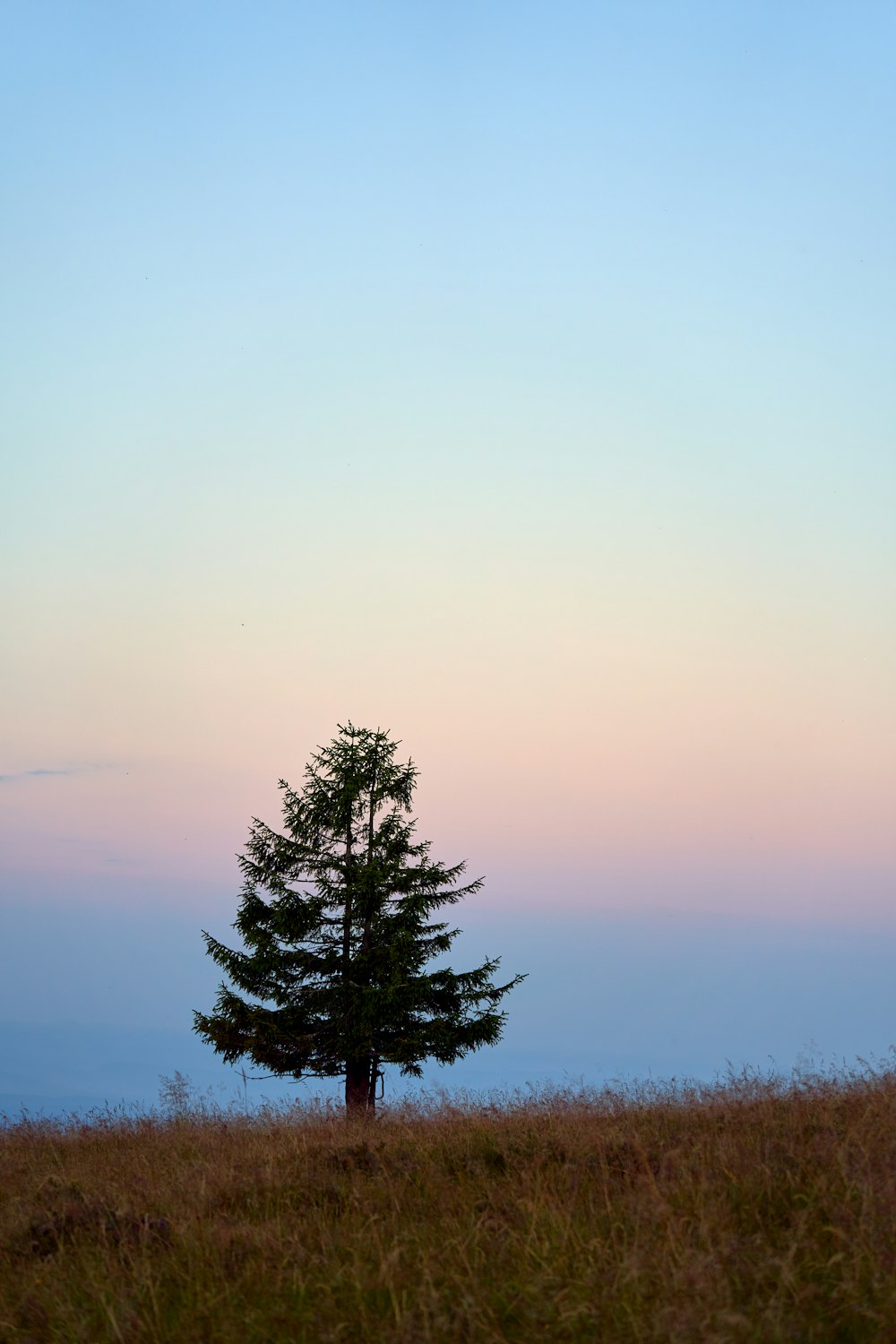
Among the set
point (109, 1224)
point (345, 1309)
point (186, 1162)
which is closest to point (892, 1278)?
point (345, 1309)

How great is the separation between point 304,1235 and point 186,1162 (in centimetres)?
424

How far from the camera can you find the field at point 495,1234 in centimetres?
528

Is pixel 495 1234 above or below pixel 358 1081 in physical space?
below

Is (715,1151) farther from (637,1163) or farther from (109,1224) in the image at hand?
(109,1224)

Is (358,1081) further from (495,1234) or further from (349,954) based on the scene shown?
(495,1234)

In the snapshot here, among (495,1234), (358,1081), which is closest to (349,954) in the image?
(358,1081)

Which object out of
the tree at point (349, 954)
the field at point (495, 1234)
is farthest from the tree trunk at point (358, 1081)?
the field at point (495, 1234)

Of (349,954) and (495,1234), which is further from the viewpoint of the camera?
(349,954)

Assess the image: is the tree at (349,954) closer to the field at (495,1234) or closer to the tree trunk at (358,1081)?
the tree trunk at (358,1081)

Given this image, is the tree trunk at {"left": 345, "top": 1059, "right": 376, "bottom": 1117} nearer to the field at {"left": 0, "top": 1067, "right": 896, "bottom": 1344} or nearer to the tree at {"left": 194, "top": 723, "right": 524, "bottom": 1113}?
the tree at {"left": 194, "top": 723, "right": 524, "bottom": 1113}

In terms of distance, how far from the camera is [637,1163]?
8461mm

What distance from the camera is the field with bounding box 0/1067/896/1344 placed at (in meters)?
5.28

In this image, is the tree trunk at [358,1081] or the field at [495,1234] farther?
the tree trunk at [358,1081]

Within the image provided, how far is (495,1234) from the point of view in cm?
698
